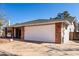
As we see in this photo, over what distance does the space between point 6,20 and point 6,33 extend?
220 cm

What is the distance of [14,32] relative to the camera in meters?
21.6

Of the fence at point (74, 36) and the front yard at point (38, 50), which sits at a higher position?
the fence at point (74, 36)

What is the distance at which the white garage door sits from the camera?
13057 millimetres

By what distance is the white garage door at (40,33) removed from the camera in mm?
13057

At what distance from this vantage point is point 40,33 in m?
14.2

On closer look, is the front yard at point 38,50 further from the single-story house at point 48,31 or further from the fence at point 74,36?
the fence at point 74,36

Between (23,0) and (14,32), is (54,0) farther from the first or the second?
(14,32)

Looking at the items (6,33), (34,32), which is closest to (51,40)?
(34,32)

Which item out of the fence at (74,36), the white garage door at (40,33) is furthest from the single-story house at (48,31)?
the fence at (74,36)

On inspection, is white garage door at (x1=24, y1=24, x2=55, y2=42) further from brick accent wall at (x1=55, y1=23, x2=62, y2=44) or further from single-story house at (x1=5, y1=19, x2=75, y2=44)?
brick accent wall at (x1=55, y1=23, x2=62, y2=44)

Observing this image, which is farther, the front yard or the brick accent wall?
the brick accent wall

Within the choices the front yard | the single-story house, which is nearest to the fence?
the single-story house

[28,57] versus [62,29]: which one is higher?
[62,29]

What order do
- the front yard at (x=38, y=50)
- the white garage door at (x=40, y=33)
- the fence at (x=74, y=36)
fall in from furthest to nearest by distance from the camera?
the fence at (x=74, y=36) → the white garage door at (x=40, y=33) → the front yard at (x=38, y=50)
